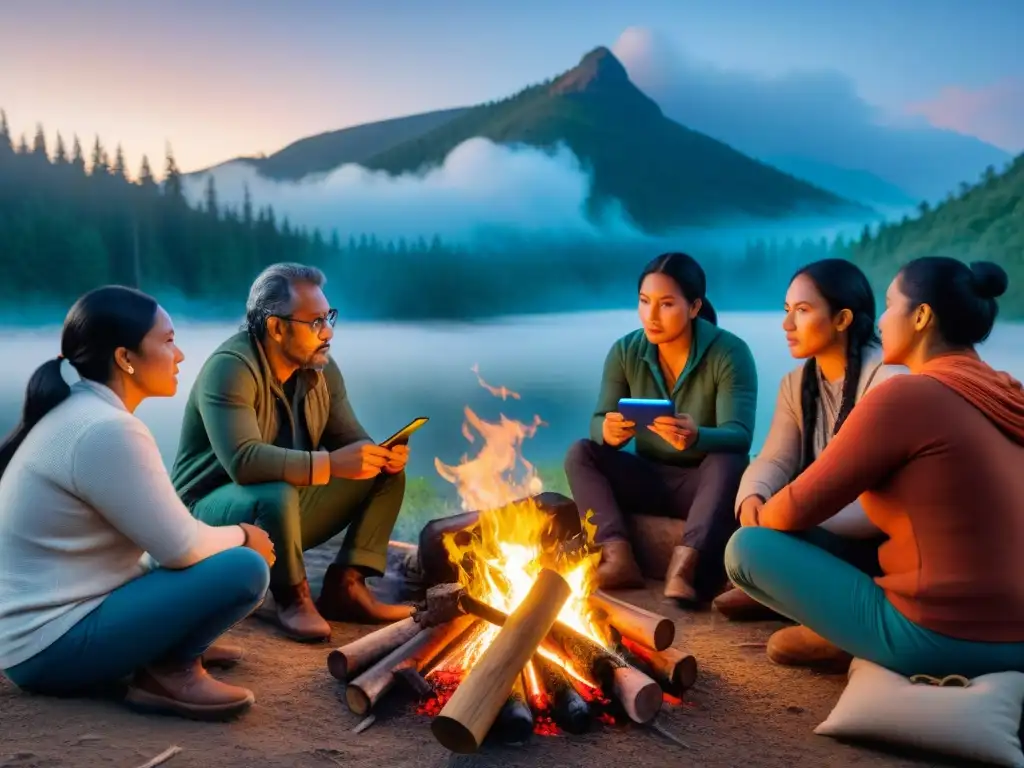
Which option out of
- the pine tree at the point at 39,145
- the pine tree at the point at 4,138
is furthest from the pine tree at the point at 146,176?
the pine tree at the point at 4,138

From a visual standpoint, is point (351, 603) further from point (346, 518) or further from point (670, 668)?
point (670, 668)

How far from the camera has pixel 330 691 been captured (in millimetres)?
3266

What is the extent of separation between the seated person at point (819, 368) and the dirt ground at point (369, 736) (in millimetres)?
848

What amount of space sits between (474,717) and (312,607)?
1558mm

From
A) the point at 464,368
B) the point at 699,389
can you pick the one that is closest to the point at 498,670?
the point at 699,389

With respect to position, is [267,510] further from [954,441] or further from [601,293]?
[601,293]

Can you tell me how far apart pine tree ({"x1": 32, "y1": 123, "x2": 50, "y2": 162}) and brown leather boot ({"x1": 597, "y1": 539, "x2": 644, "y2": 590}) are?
6.55 meters

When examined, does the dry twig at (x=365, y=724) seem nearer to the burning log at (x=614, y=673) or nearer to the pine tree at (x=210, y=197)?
the burning log at (x=614, y=673)

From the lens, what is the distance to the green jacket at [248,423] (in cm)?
380

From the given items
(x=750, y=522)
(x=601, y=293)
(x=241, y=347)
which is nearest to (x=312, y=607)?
(x=241, y=347)

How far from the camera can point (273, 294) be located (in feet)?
12.9

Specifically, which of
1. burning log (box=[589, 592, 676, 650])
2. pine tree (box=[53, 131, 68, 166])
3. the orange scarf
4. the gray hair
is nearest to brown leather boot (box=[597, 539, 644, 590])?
burning log (box=[589, 592, 676, 650])

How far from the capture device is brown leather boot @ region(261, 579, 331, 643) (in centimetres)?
384

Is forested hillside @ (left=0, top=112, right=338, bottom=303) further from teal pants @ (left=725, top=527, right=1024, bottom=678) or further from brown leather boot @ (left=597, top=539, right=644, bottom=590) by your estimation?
teal pants @ (left=725, top=527, right=1024, bottom=678)
